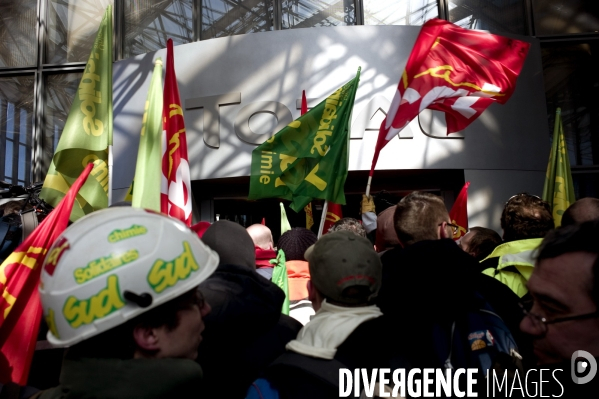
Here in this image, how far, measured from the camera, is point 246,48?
362 inches

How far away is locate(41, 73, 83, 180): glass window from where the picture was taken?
1116 centimetres

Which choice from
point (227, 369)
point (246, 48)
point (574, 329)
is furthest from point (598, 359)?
point (246, 48)

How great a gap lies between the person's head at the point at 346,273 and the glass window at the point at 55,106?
10.2 m

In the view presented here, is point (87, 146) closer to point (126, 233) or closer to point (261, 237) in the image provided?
point (261, 237)

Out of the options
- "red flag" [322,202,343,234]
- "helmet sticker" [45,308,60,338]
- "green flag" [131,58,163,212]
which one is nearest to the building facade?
"red flag" [322,202,343,234]

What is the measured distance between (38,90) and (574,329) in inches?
449

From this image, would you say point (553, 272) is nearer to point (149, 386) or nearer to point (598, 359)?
point (598, 359)

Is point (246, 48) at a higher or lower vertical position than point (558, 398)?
higher

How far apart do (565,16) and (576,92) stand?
1404mm

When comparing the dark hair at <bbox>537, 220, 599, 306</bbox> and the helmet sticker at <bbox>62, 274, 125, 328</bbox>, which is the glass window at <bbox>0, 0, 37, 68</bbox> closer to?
the helmet sticker at <bbox>62, 274, 125, 328</bbox>

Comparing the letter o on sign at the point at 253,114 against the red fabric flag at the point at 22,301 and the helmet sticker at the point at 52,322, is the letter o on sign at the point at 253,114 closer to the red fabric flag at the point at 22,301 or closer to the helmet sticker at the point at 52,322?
the red fabric flag at the point at 22,301

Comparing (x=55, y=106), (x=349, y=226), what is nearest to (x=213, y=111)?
(x=55, y=106)

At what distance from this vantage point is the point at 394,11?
9.85 m

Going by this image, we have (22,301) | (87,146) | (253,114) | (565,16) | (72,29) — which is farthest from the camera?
(72,29)
